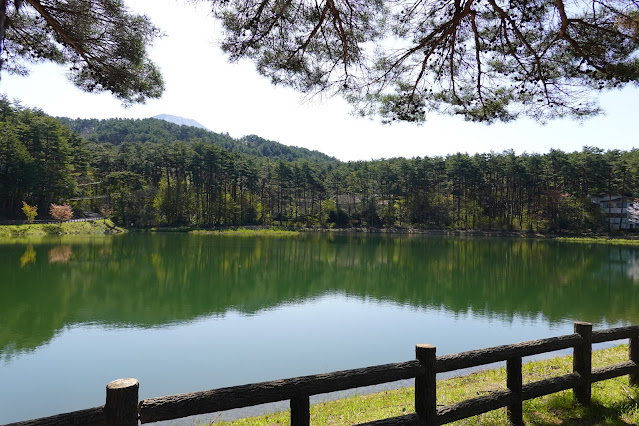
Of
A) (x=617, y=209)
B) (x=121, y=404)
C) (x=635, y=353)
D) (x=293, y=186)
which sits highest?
(x=293, y=186)

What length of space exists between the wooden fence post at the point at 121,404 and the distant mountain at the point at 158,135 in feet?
266

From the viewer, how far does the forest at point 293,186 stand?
41.2m

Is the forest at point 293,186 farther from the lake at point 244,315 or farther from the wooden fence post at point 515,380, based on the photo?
the wooden fence post at point 515,380

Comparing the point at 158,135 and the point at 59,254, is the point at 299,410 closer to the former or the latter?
the point at 59,254

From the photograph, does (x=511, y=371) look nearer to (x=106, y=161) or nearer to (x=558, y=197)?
(x=558, y=197)

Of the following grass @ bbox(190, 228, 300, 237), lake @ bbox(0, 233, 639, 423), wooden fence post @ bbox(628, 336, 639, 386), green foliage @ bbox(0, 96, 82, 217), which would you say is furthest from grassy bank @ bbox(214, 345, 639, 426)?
green foliage @ bbox(0, 96, 82, 217)

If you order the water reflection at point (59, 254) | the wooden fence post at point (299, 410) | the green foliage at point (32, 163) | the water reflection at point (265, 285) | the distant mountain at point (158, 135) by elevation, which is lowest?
the water reflection at point (265, 285)

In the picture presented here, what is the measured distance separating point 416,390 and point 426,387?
0.25ft

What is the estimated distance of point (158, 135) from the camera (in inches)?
3674

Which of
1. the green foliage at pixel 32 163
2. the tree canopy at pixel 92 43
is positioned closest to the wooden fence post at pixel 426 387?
the tree canopy at pixel 92 43

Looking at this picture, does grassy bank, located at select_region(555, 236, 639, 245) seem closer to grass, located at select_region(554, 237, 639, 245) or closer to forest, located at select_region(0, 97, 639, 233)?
grass, located at select_region(554, 237, 639, 245)

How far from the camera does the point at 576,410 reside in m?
3.38

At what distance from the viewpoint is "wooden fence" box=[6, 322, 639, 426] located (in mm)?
1805

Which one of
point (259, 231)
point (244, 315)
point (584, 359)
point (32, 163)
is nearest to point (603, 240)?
point (259, 231)
